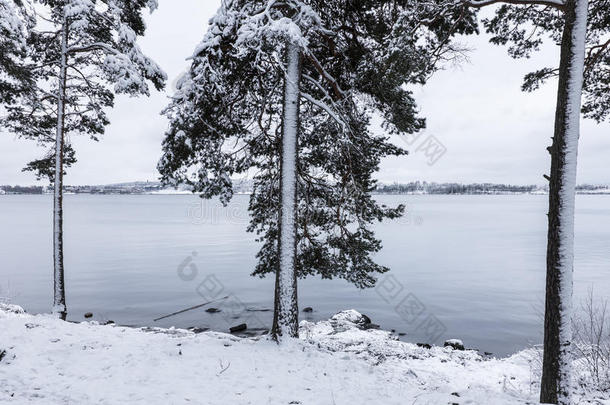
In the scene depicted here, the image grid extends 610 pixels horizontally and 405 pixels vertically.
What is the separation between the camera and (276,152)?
10336 mm

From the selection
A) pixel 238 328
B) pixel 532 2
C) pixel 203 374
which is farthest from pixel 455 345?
pixel 532 2

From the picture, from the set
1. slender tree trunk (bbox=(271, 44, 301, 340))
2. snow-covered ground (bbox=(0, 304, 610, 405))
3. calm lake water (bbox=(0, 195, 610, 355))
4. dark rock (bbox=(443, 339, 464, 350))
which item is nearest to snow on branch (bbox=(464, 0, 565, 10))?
slender tree trunk (bbox=(271, 44, 301, 340))

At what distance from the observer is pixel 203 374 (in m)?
6.67

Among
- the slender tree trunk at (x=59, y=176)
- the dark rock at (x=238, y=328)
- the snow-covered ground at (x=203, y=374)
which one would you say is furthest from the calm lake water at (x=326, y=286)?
the snow-covered ground at (x=203, y=374)

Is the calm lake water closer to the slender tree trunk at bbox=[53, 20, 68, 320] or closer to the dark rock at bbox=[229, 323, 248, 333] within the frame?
the dark rock at bbox=[229, 323, 248, 333]

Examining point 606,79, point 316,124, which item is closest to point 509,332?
point 606,79

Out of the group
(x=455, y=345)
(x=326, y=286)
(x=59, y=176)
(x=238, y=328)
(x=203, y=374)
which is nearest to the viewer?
(x=203, y=374)

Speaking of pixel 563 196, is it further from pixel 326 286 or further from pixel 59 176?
pixel 326 286

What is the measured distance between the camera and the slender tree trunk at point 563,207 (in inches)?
231

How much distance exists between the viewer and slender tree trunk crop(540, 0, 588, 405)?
5855 mm

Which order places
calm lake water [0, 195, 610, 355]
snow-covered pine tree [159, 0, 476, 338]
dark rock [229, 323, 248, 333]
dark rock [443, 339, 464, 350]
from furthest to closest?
1. calm lake water [0, 195, 610, 355]
2. dark rock [229, 323, 248, 333]
3. dark rock [443, 339, 464, 350]
4. snow-covered pine tree [159, 0, 476, 338]

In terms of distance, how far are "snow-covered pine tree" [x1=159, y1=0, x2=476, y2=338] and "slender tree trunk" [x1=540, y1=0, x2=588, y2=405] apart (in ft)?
6.45

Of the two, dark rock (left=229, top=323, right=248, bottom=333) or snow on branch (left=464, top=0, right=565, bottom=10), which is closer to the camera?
snow on branch (left=464, top=0, right=565, bottom=10)

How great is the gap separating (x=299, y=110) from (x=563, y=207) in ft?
18.3
